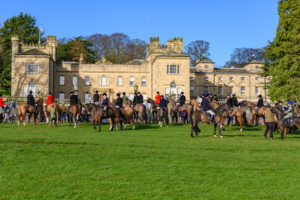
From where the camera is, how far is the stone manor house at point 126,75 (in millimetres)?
56094

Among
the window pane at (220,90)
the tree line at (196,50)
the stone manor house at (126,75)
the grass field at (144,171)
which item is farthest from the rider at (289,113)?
the window pane at (220,90)

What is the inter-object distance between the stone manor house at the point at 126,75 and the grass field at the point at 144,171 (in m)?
36.8

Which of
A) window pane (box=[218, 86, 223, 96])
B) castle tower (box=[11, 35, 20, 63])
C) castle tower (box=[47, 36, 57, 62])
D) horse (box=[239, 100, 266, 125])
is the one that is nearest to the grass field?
horse (box=[239, 100, 266, 125])

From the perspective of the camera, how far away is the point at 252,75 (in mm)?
73250

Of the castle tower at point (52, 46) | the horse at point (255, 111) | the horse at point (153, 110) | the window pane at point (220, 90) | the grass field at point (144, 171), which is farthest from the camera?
the window pane at point (220, 90)

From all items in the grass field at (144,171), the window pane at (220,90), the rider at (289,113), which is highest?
the window pane at (220,90)

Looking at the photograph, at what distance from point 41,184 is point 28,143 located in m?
5.97

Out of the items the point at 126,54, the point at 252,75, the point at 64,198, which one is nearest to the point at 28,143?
the point at 64,198

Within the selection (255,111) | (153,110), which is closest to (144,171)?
(255,111)

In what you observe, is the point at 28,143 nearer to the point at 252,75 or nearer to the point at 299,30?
the point at 299,30

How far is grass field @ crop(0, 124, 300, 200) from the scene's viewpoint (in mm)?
8016

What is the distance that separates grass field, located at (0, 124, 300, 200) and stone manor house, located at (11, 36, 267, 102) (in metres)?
36.8

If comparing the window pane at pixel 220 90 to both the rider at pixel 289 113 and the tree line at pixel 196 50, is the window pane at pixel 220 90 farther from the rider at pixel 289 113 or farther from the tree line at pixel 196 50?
the rider at pixel 289 113

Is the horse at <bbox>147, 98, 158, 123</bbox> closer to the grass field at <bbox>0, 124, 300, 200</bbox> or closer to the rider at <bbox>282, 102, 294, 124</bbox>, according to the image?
the rider at <bbox>282, 102, 294, 124</bbox>
